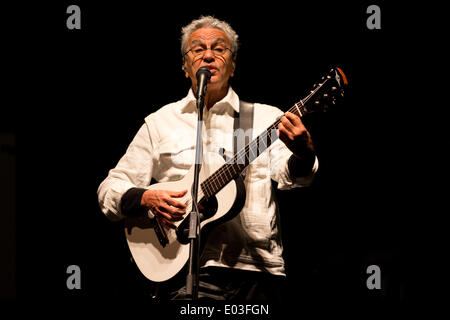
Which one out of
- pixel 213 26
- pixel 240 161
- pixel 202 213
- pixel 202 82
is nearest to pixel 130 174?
pixel 202 213

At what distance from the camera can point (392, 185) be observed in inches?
111

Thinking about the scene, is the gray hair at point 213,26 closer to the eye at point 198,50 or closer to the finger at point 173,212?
the eye at point 198,50

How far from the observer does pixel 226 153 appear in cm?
229

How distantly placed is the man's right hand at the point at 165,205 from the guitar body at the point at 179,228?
54 mm

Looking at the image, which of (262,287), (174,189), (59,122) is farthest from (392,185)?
(59,122)

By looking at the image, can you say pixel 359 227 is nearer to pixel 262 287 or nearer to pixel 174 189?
pixel 262 287

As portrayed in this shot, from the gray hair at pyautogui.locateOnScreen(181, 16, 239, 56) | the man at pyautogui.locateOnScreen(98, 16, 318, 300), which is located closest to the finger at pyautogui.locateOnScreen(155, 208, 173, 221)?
the man at pyautogui.locateOnScreen(98, 16, 318, 300)

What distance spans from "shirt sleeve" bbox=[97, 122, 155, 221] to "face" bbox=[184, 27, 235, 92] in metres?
0.41

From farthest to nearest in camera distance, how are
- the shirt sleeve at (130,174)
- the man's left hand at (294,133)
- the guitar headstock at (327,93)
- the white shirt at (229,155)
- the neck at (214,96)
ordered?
the neck at (214,96) < the shirt sleeve at (130,174) < the white shirt at (229,155) < the guitar headstock at (327,93) < the man's left hand at (294,133)

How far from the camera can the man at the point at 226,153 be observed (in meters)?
2.11

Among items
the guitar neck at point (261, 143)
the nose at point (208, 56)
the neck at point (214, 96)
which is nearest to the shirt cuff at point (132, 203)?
the guitar neck at point (261, 143)
